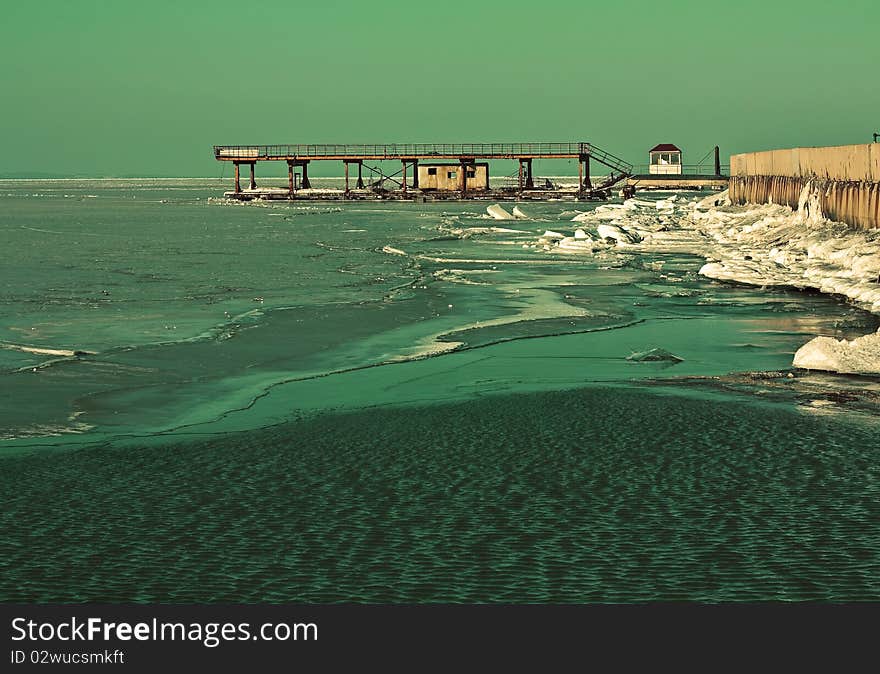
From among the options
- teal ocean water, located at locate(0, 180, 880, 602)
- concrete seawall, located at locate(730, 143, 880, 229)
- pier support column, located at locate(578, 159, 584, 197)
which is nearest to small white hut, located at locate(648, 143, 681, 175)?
pier support column, located at locate(578, 159, 584, 197)

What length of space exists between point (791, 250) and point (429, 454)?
20.1 m

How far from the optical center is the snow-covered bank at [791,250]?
12.2 m

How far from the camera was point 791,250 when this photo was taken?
89.4ft

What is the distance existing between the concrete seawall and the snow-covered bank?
1.30ft

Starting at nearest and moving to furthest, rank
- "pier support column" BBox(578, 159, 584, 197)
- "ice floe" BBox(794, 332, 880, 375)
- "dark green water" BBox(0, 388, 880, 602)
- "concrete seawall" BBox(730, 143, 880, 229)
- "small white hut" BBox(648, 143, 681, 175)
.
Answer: "dark green water" BBox(0, 388, 880, 602) → "ice floe" BBox(794, 332, 880, 375) → "concrete seawall" BBox(730, 143, 880, 229) → "pier support column" BBox(578, 159, 584, 197) → "small white hut" BBox(648, 143, 681, 175)

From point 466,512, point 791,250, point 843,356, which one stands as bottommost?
point 466,512

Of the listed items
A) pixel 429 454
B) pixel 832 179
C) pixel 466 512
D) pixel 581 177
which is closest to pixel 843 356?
pixel 429 454

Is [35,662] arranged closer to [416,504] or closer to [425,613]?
[425,613]

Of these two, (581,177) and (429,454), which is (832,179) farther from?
(581,177)

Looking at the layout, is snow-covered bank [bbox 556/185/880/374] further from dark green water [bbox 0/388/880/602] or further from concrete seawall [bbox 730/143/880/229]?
dark green water [bbox 0/388/880/602]

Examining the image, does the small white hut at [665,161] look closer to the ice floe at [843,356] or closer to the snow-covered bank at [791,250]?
the snow-covered bank at [791,250]

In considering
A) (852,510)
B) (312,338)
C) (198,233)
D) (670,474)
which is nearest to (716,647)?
(852,510)

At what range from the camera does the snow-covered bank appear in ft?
40.2

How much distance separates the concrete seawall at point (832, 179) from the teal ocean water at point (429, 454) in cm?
939
